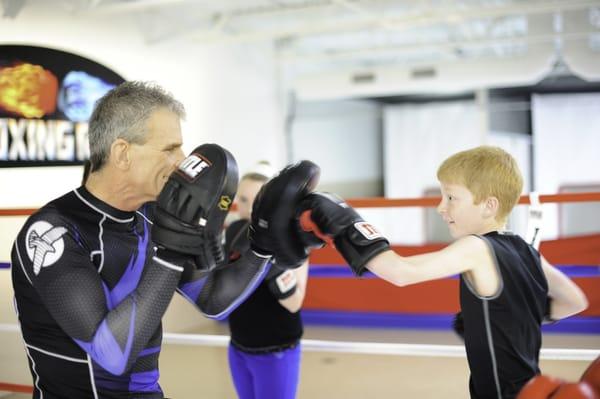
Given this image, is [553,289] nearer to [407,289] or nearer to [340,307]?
[407,289]

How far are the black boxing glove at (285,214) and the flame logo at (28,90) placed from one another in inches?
161

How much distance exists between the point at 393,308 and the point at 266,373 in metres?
3.05

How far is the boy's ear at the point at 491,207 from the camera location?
1408 mm

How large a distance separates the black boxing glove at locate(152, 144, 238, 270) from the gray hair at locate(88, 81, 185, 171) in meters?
0.16

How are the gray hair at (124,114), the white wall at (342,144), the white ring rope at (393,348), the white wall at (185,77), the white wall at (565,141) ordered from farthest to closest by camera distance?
the white wall at (565,141) < the white wall at (342,144) < the white wall at (185,77) < the white ring rope at (393,348) < the gray hair at (124,114)

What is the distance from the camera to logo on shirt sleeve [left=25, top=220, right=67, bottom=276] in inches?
50.7

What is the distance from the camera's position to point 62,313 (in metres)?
1.25

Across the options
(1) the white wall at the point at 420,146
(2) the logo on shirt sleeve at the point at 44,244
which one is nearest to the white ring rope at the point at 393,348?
(2) the logo on shirt sleeve at the point at 44,244

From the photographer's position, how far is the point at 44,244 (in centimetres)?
130

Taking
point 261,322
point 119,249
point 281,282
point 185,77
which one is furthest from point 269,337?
point 185,77

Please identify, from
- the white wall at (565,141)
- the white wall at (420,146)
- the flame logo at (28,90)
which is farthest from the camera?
the white wall at (420,146)

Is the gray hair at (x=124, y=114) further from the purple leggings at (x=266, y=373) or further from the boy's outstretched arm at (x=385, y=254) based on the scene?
the purple leggings at (x=266, y=373)

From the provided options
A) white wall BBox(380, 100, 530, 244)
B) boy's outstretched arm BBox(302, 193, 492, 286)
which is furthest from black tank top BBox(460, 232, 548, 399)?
white wall BBox(380, 100, 530, 244)

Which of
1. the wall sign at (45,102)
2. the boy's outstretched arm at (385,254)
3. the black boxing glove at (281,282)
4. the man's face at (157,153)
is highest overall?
the wall sign at (45,102)
